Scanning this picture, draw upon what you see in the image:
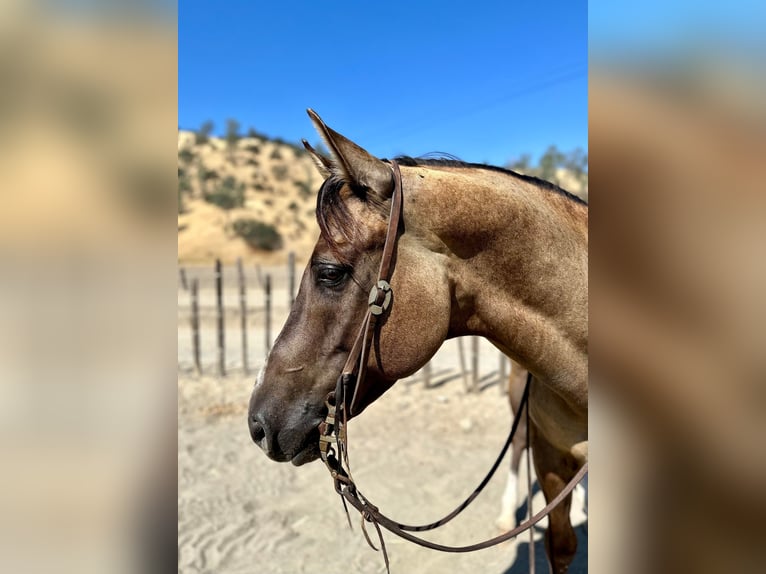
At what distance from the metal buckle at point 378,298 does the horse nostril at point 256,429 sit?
1.63 ft

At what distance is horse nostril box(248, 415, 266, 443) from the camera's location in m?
1.51

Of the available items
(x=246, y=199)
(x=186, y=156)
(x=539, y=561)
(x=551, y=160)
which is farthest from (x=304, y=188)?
(x=539, y=561)

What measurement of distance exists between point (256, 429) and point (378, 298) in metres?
0.56

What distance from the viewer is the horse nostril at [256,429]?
1.51 m

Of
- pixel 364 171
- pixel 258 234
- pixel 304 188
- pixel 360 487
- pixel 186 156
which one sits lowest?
pixel 360 487

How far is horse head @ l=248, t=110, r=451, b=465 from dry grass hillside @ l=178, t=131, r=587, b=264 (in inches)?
845

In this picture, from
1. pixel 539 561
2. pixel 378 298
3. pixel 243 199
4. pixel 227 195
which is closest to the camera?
pixel 378 298

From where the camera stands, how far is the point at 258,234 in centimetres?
2752

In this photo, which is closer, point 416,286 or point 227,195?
point 416,286

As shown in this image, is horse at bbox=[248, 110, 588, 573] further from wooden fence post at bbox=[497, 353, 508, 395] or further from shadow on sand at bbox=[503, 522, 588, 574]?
wooden fence post at bbox=[497, 353, 508, 395]

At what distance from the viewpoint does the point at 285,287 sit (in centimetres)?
1712

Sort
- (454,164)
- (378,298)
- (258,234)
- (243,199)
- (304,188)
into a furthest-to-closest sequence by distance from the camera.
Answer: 1. (304,188)
2. (243,199)
3. (258,234)
4. (454,164)
5. (378,298)

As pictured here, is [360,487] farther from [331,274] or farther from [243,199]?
[243,199]

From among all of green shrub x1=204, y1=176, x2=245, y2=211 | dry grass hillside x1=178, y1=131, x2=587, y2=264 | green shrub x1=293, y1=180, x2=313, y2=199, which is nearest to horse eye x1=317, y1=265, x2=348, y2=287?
dry grass hillside x1=178, y1=131, x2=587, y2=264
